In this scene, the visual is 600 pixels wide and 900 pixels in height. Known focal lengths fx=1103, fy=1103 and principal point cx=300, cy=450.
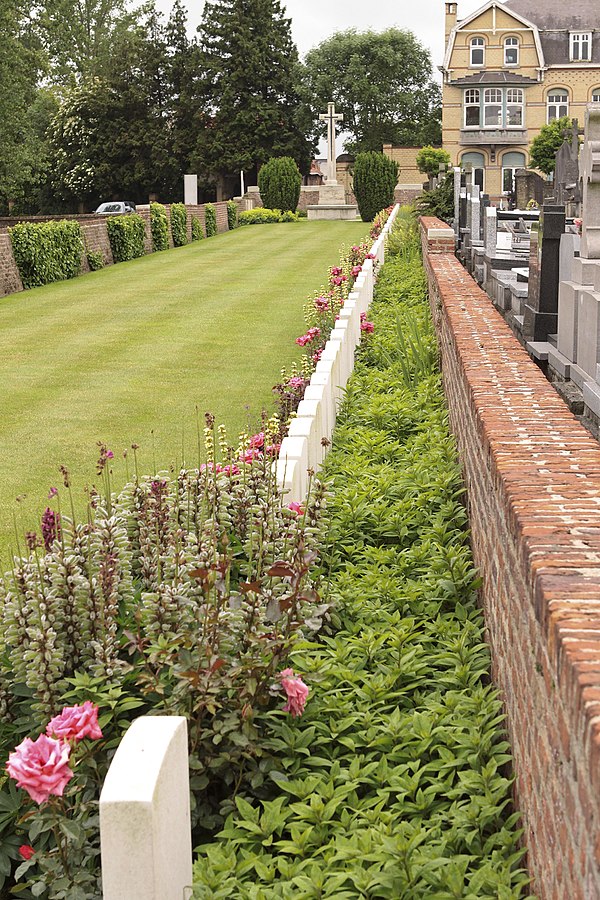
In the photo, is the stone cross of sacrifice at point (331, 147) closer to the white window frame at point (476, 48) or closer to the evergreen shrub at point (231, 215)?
the white window frame at point (476, 48)

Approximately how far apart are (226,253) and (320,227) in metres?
9.80

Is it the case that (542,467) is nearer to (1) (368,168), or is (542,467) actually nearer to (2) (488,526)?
(2) (488,526)

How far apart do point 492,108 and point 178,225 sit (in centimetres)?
2765

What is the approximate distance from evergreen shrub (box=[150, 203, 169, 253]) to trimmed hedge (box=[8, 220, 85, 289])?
5.42 m

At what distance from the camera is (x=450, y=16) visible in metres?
53.5

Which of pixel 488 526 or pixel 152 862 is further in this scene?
pixel 488 526

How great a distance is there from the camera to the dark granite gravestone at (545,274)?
6086 millimetres

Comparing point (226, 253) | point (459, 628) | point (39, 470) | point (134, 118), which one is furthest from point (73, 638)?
point (134, 118)

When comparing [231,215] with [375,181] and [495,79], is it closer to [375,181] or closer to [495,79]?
[375,181]

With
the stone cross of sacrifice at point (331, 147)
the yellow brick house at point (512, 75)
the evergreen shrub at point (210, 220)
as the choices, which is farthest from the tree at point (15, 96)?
the yellow brick house at point (512, 75)

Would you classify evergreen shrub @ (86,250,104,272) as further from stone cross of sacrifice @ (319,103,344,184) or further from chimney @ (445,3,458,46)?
chimney @ (445,3,458,46)

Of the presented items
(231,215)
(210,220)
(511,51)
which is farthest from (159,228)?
(511,51)

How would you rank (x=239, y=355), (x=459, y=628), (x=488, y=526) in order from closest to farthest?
1. (x=488, y=526)
2. (x=459, y=628)
3. (x=239, y=355)

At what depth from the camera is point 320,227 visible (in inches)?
1455
